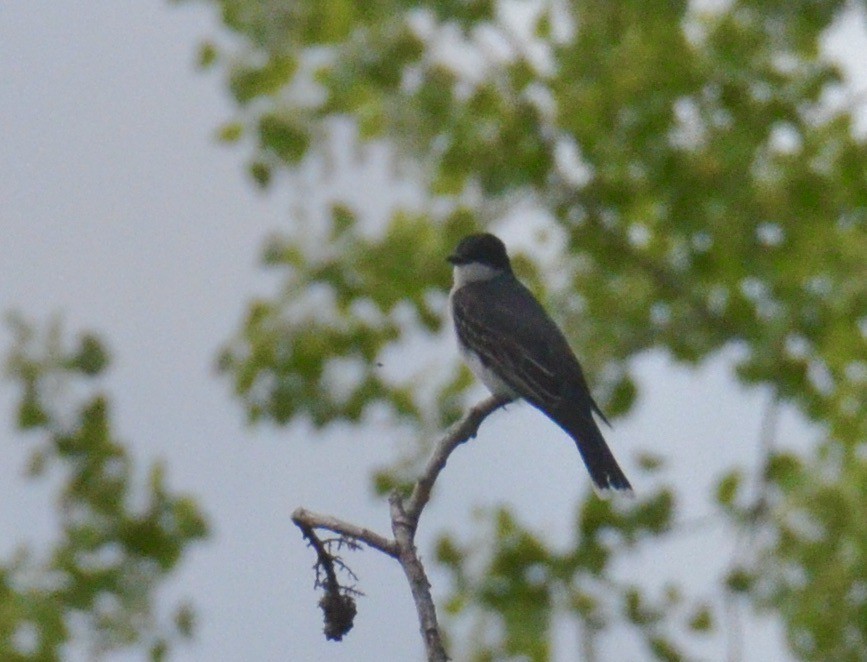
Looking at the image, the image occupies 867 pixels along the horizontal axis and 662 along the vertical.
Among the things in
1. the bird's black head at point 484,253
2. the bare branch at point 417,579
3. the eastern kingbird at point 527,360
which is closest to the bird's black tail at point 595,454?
the eastern kingbird at point 527,360

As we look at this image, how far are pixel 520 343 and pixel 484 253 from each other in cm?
164

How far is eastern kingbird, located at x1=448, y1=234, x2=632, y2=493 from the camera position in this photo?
7328 mm

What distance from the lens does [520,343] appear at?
778 cm

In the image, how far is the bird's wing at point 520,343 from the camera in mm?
7445

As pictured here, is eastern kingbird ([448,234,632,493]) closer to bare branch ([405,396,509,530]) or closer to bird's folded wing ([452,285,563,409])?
bird's folded wing ([452,285,563,409])

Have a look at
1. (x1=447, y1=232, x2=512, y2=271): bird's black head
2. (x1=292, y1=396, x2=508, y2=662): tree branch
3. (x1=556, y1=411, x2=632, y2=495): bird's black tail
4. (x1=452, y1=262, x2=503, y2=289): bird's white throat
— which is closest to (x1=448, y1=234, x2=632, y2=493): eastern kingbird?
(x1=556, y1=411, x2=632, y2=495): bird's black tail

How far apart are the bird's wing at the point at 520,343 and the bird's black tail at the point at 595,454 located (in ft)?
0.37

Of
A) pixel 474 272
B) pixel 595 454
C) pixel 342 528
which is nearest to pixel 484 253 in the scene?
pixel 474 272

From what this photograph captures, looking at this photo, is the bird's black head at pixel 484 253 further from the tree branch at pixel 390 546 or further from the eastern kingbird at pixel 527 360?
the tree branch at pixel 390 546

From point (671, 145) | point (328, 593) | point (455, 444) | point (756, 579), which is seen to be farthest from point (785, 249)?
point (328, 593)

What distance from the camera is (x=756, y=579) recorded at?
572 inches

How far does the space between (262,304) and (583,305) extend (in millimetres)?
3220

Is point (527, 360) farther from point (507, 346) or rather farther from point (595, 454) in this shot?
point (595, 454)

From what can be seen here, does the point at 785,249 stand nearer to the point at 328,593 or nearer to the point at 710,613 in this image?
the point at 710,613
